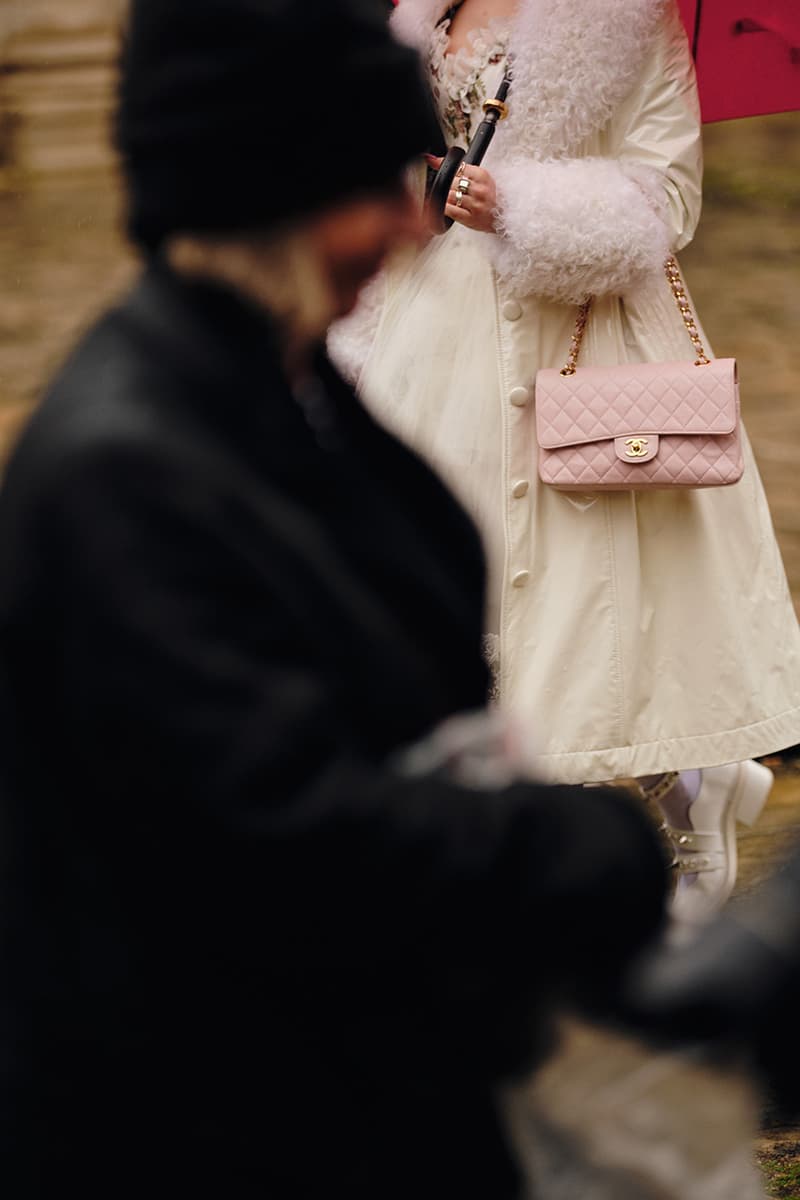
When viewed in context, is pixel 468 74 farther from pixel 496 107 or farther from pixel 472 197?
pixel 472 197

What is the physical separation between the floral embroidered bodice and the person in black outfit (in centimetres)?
175

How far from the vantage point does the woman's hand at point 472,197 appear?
3039mm

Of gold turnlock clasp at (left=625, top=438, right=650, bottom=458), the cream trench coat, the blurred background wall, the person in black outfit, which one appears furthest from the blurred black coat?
the blurred background wall

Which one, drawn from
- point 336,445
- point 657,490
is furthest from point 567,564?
point 336,445

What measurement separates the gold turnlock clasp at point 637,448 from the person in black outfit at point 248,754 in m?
1.67

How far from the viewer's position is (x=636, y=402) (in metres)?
3.08

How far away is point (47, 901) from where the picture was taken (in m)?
1.35

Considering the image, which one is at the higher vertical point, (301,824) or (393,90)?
(393,90)

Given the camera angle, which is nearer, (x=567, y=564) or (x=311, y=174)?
(x=311, y=174)

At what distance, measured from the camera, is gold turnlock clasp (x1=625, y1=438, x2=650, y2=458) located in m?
3.07

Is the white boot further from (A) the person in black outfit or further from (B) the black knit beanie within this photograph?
(B) the black knit beanie

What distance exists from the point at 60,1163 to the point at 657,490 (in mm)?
2017

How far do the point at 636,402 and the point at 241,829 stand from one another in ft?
6.46

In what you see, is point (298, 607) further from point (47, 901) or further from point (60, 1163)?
point (60, 1163)
